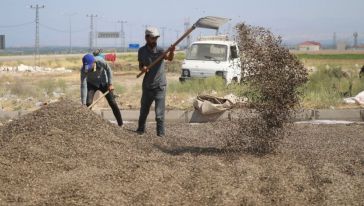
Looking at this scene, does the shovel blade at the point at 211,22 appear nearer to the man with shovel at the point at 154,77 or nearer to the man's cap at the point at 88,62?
the man with shovel at the point at 154,77

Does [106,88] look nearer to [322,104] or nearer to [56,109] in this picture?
[56,109]

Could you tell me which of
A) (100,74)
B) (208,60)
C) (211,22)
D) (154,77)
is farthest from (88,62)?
(208,60)

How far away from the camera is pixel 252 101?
7652mm

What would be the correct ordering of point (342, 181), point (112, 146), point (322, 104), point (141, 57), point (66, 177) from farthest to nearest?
point (322, 104)
point (141, 57)
point (112, 146)
point (342, 181)
point (66, 177)

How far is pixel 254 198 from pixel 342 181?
136 cm

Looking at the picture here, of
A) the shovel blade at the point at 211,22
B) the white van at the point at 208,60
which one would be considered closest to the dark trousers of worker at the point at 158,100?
the shovel blade at the point at 211,22

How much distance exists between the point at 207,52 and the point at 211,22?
10890 mm

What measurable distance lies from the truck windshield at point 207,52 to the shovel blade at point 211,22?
1036cm

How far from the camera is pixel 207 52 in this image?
1883 cm

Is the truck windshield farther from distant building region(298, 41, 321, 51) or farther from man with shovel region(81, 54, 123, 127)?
distant building region(298, 41, 321, 51)

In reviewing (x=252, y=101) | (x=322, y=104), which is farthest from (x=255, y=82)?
(x=322, y=104)

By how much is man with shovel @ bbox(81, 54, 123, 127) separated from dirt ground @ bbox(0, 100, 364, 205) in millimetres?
1590

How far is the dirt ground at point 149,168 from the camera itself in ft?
17.3

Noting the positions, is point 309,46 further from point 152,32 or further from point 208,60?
point 152,32
